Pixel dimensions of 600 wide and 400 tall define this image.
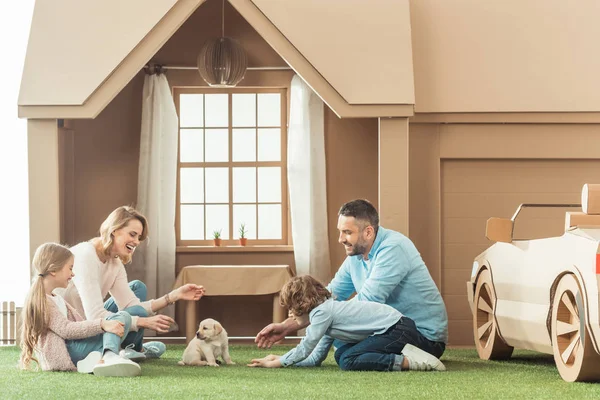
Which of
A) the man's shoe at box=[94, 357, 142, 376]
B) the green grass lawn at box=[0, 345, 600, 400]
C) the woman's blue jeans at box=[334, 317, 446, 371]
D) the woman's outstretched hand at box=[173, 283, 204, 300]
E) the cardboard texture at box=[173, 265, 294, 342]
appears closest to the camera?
the green grass lawn at box=[0, 345, 600, 400]

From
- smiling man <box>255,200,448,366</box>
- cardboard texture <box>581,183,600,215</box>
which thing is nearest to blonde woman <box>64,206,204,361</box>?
smiling man <box>255,200,448,366</box>

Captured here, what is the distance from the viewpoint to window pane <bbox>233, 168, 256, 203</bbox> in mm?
10875

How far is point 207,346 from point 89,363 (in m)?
1.01

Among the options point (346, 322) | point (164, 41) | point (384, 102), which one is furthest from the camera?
point (384, 102)

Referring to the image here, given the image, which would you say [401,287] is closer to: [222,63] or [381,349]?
[381,349]

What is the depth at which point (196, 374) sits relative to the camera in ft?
20.7

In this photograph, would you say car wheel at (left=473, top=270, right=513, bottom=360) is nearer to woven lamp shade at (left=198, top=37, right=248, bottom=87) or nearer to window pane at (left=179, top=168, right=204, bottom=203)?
woven lamp shade at (left=198, top=37, right=248, bottom=87)

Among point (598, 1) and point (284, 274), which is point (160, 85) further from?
point (598, 1)

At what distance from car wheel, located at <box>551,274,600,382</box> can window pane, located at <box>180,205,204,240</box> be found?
546 centimetres

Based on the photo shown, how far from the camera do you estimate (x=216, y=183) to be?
35.7 ft

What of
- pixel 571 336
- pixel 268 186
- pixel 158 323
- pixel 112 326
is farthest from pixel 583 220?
→ pixel 268 186

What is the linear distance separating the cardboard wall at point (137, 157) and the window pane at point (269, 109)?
27cm

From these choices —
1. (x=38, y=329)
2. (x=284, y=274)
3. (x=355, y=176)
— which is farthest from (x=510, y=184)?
(x=38, y=329)

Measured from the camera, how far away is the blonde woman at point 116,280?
6.61 metres
